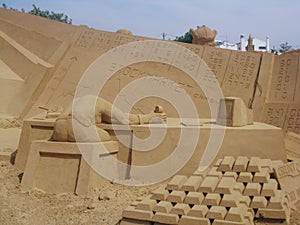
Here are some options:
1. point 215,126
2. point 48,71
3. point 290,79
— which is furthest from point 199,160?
point 48,71

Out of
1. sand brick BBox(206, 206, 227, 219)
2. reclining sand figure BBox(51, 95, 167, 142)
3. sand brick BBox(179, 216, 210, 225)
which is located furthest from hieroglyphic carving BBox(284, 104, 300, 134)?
sand brick BBox(179, 216, 210, 225)

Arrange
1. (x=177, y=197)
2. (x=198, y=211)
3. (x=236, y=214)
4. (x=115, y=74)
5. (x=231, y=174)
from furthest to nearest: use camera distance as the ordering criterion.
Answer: (x=115, y=74) → (x=231, y=174) → (x=177, y=197) → (x=198, y=211) → (x=236, y=214)

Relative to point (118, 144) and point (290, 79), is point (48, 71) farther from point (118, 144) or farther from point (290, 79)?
point (290, 79)

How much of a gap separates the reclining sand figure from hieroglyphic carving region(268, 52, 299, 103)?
3522mm

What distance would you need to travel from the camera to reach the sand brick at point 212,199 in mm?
2846

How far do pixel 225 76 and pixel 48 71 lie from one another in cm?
398

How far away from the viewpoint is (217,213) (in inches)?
105

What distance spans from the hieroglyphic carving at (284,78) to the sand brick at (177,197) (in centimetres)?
469

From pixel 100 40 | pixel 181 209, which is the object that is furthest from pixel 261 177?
pixel 100 40

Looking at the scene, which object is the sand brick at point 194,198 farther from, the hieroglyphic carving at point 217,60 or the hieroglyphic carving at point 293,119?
the hieroglyphic carving at point 217,60

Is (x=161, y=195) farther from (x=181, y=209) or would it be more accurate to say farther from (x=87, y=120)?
(x=87, y=120)

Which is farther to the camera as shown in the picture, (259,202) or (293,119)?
(293,119)

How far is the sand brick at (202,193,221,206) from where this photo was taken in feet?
9.34

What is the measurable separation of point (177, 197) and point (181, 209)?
0.63ft
